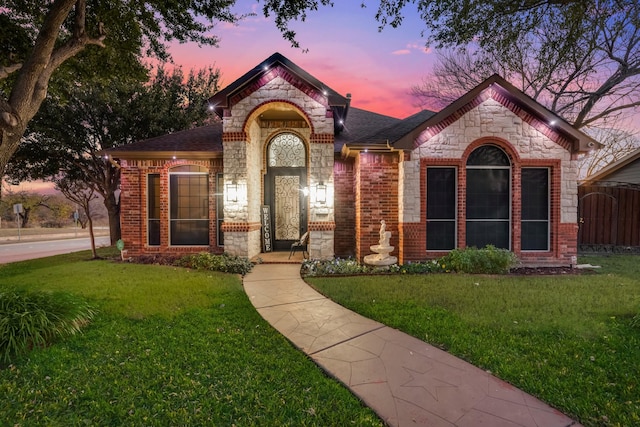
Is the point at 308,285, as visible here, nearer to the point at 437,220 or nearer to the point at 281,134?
the point at 437,220

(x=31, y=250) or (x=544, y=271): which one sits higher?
(x=544, y=271)

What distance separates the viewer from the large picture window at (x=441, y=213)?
339 inches

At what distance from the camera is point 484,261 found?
7.78 m

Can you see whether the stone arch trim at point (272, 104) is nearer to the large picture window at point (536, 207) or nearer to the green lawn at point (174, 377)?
the green lawn at point (174, 377)

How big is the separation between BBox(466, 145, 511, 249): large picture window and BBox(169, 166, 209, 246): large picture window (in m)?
8.50

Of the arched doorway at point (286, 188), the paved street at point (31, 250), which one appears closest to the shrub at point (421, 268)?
the arched doorway at point (286, 188)

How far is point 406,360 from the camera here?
11.2 feet

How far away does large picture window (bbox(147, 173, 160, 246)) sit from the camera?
34.0 ft

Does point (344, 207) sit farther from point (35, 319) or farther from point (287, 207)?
point (35, 319)

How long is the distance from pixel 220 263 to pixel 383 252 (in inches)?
182

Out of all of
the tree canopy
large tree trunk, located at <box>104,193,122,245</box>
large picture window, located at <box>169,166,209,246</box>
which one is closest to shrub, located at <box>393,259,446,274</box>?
large picture window, located at <box>169,166,209,246</box>

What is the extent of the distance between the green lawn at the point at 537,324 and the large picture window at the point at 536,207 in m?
1.51

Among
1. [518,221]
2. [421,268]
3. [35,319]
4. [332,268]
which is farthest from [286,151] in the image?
[35,319]

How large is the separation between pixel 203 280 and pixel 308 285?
249 centimetres
